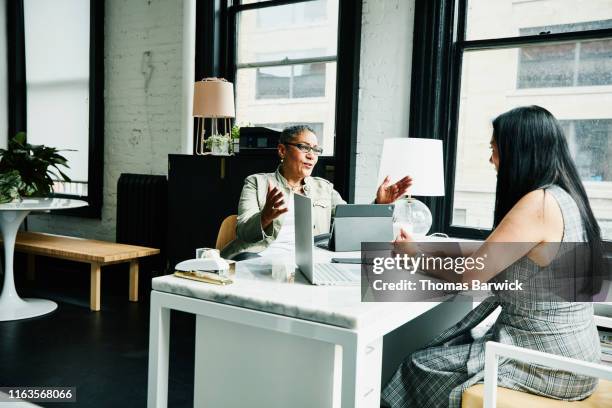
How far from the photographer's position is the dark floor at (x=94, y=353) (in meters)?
2.60

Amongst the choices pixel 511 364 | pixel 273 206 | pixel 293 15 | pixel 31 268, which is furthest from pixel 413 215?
pixel 31 268

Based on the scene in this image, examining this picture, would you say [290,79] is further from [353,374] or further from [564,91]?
[353,374]

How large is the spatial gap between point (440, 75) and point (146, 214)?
2.62m

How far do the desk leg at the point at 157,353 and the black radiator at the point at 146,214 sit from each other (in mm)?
3045

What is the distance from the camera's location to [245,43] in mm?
4414

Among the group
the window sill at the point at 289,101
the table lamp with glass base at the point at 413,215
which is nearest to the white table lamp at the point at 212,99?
the window sill at the point at 289,101

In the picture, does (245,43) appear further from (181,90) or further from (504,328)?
(504,328)

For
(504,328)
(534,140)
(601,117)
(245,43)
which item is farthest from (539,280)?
(245,43)

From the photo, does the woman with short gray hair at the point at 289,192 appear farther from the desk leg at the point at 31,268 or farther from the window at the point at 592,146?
the desk leg at the point at 31,268

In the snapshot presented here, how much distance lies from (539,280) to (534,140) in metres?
0.40

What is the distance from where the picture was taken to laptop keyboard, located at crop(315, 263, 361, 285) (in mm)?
1585

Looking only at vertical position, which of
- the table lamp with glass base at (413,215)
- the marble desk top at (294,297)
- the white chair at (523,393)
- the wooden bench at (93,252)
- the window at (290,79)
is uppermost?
the window at (290,79)

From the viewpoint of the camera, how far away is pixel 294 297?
141 centimetres

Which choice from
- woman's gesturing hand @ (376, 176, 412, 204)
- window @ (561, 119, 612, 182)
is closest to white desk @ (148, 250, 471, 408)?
woman's gesturing hand @ (376, 176, 412, 204)
